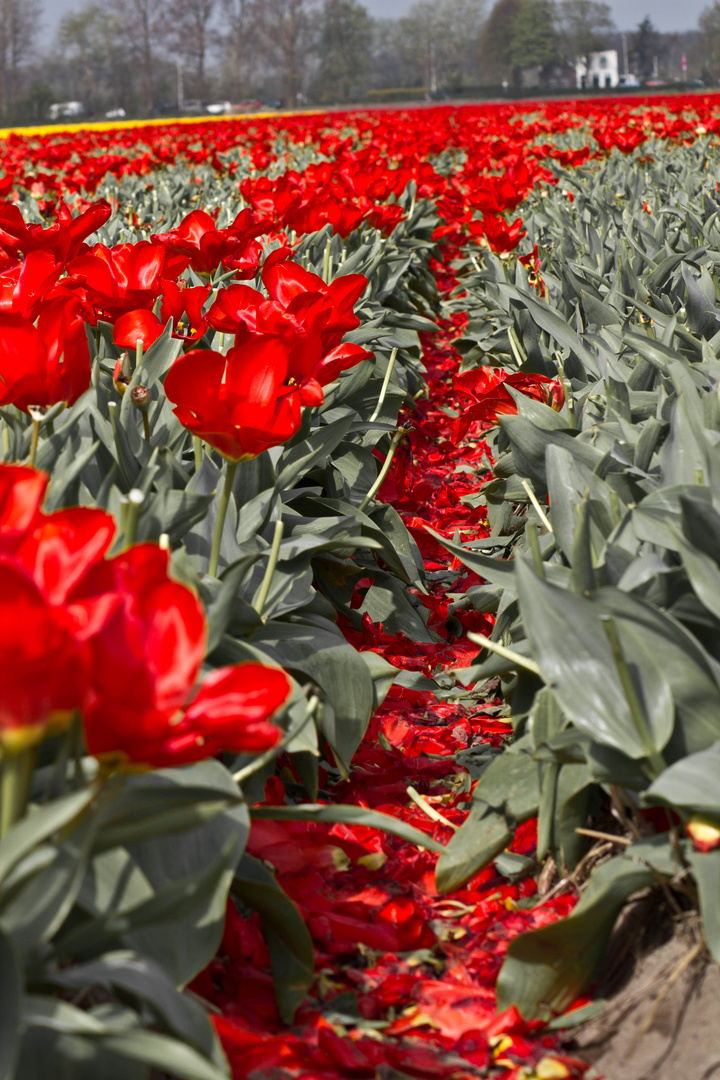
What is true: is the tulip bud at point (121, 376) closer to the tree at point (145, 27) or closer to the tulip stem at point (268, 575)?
the tulip stem at point (268, 575)

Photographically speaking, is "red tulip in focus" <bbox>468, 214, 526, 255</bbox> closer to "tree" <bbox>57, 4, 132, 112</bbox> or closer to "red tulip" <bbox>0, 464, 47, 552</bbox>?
"red tulip" <bbox>0, 464, 47, 552</bbox>

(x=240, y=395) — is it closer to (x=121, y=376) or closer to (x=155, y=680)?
(x=155, y=680)

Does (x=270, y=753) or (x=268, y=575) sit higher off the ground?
(x=268, y=575)

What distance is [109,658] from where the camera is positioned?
88cm

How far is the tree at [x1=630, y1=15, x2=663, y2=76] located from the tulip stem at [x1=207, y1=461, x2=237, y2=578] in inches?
5045

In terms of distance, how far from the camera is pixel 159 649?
3.02 ft

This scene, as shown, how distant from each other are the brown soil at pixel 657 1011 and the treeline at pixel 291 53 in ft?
196

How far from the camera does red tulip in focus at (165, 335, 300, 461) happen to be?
1526mm

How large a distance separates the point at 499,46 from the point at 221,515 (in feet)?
367

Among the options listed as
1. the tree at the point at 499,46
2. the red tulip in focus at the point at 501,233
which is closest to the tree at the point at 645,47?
the tree at the point at 499,46

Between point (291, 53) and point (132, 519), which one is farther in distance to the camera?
point (291, 53)

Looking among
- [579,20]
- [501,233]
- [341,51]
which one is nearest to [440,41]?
[579,20]

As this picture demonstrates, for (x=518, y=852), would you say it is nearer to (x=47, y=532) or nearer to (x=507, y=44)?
(x=47, y=532)

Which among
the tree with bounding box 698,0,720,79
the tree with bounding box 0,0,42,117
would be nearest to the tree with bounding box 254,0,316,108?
the tree with bounding box 0,0,42,117
